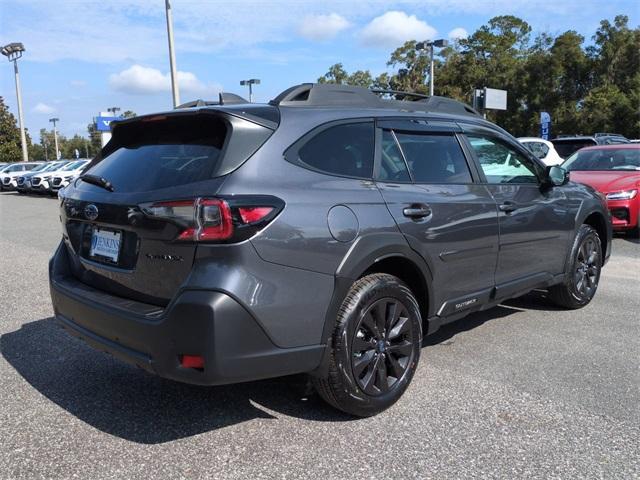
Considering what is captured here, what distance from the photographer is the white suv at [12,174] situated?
Answer: 3169 centimetres

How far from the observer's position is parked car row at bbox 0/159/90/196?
24.6m

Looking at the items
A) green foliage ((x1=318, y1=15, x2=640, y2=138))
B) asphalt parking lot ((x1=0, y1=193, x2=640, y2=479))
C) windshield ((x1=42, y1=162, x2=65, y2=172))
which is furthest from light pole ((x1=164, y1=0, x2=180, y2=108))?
green foliage ((x1=318, y1=15, x2=640, y2=138))

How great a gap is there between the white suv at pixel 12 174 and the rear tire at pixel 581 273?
31.0 m

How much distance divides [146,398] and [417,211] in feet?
6.72

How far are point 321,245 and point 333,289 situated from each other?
9.8 inches

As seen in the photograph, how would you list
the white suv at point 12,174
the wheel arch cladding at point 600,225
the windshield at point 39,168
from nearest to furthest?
1. the wheel arch cladding at point 600,225
2. the windshield at point 39,168
3. the white suv at point 12,174

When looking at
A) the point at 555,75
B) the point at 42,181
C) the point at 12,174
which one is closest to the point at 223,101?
the point at 42,181

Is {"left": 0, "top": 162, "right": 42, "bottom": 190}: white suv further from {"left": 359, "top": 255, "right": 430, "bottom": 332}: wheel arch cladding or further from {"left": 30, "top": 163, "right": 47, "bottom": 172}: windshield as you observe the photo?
{"left": 359, "top": 255, "right": 430, "bottom": 332}: wheel arch cladding

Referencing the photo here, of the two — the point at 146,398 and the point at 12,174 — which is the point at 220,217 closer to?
the point at 146,398

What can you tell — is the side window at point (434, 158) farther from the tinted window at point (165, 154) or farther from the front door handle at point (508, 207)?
the tinted window at point (165, 154)

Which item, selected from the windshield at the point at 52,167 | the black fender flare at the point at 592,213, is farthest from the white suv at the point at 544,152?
the windshield at the point at 52,167

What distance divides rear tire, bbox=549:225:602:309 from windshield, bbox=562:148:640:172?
5.23 meters

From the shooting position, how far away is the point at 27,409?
347cm

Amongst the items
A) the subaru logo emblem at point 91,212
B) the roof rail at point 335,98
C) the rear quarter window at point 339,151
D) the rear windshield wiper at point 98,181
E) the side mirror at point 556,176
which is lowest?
the subaru logo emblem at point 91,212
